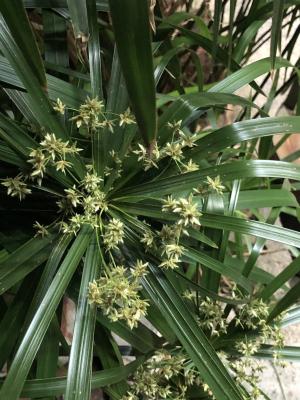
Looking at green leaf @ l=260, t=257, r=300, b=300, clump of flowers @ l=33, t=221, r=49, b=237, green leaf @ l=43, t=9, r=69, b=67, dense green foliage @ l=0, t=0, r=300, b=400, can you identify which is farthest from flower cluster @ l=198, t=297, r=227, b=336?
green leaf @ l=43, t=9, r=69, b=67

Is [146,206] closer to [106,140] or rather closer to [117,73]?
[106,140]

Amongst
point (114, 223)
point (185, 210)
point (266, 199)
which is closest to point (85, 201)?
point (114, 223)

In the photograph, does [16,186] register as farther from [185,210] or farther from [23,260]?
[185,210]

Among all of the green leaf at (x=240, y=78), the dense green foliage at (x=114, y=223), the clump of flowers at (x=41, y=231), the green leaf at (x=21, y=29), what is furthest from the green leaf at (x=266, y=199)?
the green leaf at (x=21, y=29)

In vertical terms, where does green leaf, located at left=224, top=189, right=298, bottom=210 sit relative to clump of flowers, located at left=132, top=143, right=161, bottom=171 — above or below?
above

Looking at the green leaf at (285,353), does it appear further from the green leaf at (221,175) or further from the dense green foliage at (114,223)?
the green leaf at (221,175)

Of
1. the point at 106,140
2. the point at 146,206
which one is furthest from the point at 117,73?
the point at 146,206

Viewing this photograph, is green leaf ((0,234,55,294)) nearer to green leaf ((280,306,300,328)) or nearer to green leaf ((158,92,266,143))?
green leaf ((158,92,266,143))
